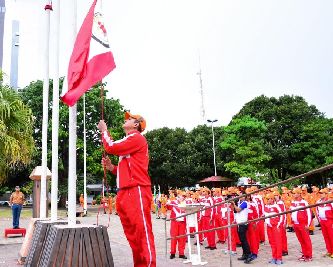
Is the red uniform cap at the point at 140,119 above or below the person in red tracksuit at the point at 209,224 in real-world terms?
above

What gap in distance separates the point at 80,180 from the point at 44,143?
28014mm

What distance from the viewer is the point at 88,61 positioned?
453 centimetres

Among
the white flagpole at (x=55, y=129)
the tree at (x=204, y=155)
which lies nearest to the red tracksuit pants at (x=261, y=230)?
the white flagpole at (x=55, y=129)

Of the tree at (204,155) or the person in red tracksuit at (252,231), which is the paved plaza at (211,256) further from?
the tree at (204,155)

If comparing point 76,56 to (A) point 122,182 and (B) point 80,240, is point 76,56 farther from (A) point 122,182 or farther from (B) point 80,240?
(B) point 80,240

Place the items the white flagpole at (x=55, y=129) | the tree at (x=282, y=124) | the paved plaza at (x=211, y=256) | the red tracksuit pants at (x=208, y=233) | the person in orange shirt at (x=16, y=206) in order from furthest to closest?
the tree at (x=282, y=124) → the person in orange shirt at (x=16, y=206) → the red tracksuit pants at (x=208, y=233) → the paved plaza at (x=211, y=256) → the white flagpole at (x=55, y=129)

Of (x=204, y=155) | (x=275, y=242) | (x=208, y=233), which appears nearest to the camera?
(x=275, y=242)

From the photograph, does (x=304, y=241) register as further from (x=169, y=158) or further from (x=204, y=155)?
(x=169, y=158)

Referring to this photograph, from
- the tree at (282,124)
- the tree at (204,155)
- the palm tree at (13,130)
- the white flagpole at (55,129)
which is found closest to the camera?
the white flagpole at (55,129)

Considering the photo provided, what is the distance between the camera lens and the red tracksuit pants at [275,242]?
1008cm

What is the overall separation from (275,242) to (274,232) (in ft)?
1.05

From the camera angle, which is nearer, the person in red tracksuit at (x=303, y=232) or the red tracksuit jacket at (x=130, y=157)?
the red tracksuit jacket at (x=130, y=157)

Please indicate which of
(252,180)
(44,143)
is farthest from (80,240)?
(252,180)

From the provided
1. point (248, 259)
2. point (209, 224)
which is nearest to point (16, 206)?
point (209, 224)
